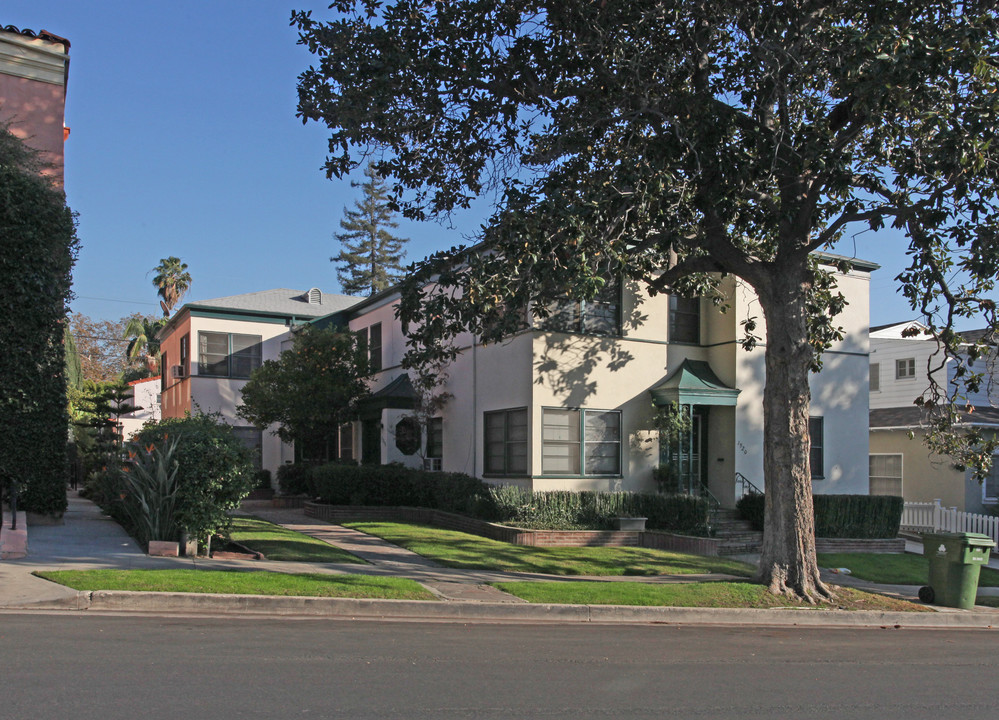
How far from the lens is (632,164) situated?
12344 millimetres

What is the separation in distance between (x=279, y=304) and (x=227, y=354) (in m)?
3.10

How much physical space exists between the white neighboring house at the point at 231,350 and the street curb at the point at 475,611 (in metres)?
19.9

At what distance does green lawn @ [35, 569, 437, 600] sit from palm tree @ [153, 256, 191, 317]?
156 ft

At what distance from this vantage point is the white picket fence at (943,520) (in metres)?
21.3

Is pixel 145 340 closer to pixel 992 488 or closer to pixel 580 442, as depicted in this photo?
pixel 580 442

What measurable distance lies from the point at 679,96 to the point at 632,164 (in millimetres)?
1689

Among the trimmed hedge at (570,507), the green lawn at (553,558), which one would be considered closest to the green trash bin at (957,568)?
the green lawn at (553,558)

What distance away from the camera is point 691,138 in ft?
41.6

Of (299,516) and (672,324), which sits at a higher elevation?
(672,324)

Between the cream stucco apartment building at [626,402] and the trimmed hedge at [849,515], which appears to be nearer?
the cream stucco apartment building at [626,402]

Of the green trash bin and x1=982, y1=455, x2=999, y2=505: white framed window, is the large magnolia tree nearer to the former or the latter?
the green trash bin

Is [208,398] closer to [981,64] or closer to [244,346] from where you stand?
[244,346]

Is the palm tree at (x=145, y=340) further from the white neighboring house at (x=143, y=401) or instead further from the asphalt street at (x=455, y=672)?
the asphalt street at (x=455, y=672)

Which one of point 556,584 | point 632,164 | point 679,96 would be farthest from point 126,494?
point 679,96
